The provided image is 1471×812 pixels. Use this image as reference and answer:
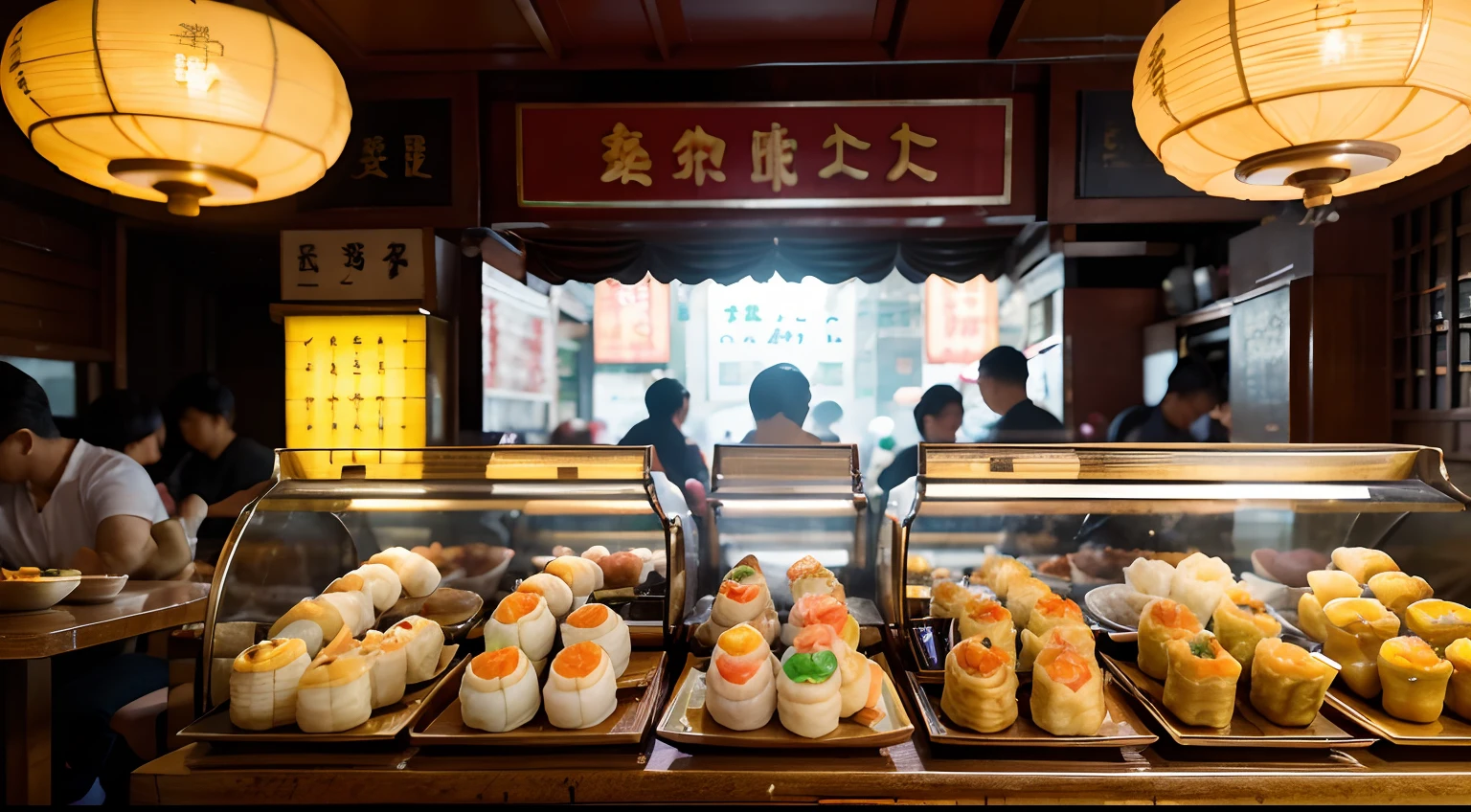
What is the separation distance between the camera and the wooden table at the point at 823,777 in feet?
5.25

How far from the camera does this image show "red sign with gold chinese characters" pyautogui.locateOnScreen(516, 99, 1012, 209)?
191 inches

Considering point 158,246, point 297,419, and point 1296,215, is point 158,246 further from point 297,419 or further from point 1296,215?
point 1296,215

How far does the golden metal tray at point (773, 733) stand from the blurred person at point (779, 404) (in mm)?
2712

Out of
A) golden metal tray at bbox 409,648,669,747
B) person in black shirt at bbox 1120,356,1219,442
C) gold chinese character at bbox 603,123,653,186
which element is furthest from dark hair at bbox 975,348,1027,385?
golden metal tray at bbox 409,648,669,747

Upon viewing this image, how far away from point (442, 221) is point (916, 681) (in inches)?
173

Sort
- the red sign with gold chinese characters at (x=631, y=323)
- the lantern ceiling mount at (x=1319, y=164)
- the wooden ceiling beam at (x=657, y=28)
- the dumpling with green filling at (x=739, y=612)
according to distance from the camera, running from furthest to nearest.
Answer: the red sign with gold chinese characters at (x=631, y=323), the wooden ceiling beam at (x=657, y=28), the lantern ceiling mount at (x=1319, y=164), the dumpling with green filling at (x=739, y=612)

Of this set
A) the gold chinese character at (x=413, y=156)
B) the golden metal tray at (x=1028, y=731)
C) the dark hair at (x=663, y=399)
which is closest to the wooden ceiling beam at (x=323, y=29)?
the gold chinese character at (x=413, y=156)

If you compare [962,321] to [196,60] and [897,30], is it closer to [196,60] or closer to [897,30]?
[897,30]

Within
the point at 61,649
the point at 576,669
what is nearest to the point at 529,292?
the point at 61,649

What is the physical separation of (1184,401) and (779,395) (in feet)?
8.52

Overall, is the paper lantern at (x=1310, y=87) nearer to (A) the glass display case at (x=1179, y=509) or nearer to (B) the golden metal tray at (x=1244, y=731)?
(A) the glass display case at (x=1179, y=509)

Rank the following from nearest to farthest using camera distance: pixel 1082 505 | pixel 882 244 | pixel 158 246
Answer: pixel 1082 505 < pixel 882 244 < pixel 158 246

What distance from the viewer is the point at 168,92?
2.58 m

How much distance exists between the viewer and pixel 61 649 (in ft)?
8.23
